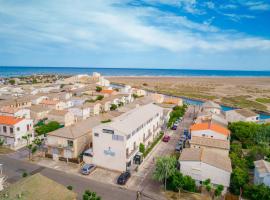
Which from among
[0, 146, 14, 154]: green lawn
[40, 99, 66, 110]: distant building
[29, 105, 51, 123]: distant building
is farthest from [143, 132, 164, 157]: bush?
[40, 99, 66, 110]: distant building

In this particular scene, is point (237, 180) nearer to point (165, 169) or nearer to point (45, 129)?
point (165, 169)

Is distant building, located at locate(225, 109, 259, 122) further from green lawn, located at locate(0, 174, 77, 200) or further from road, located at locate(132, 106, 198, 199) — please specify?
green lawn, located at locate(0, 174, 77, 200)

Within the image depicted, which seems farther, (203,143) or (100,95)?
(100,95)

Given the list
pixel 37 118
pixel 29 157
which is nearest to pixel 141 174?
pixel 29 157

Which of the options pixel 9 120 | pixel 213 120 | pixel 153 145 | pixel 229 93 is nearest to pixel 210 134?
pixel 213 120

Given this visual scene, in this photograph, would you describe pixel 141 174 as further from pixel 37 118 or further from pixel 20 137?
pixel 37 118
